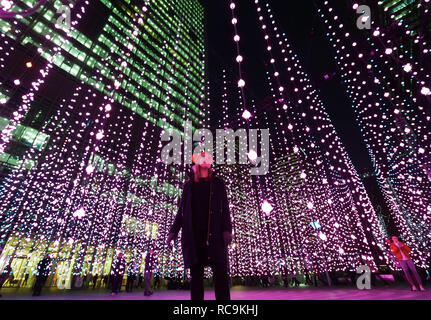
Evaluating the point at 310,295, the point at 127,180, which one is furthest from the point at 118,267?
the point at 127,180

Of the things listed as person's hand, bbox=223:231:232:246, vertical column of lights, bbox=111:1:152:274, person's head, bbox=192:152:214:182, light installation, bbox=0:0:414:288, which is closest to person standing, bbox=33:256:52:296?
light installation, bbox=0:0:414:288

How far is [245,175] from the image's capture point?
11656mm

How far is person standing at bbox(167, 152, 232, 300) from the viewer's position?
1458mm

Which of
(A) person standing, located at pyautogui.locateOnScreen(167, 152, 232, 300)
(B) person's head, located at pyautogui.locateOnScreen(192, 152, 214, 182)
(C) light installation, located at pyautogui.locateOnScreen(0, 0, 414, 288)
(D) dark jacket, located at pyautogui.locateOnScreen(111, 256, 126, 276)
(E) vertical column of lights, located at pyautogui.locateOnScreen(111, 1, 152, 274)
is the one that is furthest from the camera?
(E) vertical column of lights, located at pyautogui.locateOnScreen(111, 1, 152, 274)

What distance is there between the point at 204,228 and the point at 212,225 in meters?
0.07

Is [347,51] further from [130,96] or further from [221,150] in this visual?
[130,96]

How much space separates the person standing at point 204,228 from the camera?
4.78ft

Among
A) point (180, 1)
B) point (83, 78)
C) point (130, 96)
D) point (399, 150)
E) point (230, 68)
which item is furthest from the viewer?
point (180, 1)

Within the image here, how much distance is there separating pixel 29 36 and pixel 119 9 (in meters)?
9.87

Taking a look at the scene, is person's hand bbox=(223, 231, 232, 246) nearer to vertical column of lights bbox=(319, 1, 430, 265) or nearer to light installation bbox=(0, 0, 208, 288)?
vertical column of lights bbox=(319, 1, 430, 265)

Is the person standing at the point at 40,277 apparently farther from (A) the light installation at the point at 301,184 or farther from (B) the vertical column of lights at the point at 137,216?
(A) the light installation at the point at 301,184

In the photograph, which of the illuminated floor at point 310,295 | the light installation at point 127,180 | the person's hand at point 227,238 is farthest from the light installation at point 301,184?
the person's hand at point 227,238

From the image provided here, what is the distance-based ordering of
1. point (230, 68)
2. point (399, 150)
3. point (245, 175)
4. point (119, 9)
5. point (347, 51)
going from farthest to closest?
point (119, 9)
point (245, 175)
point (399, 150)
point (230, 68)
point (347, 51)
